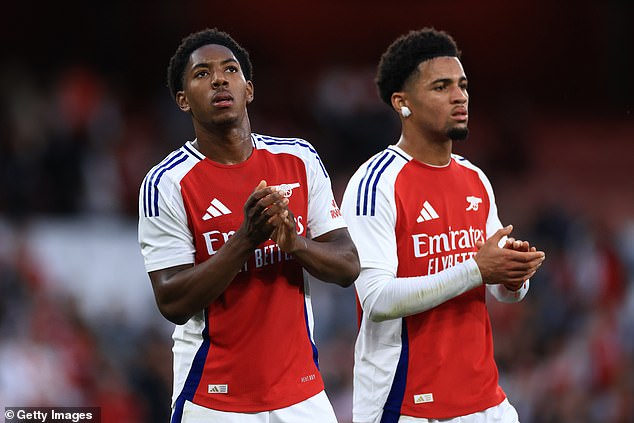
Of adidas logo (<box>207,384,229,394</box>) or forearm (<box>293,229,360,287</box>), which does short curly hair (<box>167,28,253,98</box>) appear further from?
adidas logo (<box>207,384,229,394</box>)

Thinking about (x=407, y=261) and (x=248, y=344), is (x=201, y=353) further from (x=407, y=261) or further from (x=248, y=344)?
(x=407, y=261)

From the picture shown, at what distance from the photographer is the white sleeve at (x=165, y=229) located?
443 cm

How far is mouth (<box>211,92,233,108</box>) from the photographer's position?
456 centimetres

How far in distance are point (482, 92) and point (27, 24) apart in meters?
7.09

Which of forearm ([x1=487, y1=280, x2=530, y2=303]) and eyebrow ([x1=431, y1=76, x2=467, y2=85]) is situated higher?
eyebrow ([x1=431, y1=76, x2=467, y2=85])

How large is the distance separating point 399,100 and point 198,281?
1.71 m

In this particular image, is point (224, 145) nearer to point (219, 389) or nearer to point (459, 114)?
point (219, 389)

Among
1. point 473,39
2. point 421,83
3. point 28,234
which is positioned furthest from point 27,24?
point 421,83

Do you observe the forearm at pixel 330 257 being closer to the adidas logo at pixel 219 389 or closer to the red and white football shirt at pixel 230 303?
the red and white football shirt at pixel 230 303

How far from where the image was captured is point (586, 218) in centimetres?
1342

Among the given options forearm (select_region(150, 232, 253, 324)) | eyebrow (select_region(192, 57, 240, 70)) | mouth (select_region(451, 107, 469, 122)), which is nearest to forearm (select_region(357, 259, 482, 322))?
mouth (select_region(451, 107, 469, 122))

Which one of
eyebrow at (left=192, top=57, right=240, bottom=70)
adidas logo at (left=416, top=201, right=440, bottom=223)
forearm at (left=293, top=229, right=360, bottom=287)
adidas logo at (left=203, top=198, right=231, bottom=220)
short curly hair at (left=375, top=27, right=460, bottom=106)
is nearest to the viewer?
forearm at (left=293, top=229, right=360, bottom=287)

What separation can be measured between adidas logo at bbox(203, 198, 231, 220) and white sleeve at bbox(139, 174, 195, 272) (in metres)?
0.09
